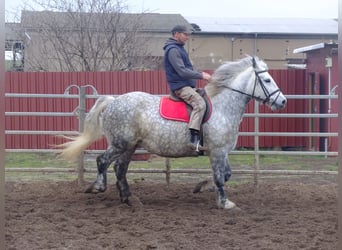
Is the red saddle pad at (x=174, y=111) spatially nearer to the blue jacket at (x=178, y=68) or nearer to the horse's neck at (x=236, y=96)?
the blue jacket at (x=178, y=68)

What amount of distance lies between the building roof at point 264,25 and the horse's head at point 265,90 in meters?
15.6

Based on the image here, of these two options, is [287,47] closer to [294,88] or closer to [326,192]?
[294,88]

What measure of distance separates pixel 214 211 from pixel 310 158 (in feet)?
20.1

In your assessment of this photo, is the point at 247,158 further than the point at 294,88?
No

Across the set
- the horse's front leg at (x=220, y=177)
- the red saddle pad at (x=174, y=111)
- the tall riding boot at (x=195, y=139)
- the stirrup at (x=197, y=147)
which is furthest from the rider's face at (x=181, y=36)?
the horse's front leg at (x=220, y=177)

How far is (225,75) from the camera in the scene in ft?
20.4

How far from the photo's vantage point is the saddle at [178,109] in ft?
19.2

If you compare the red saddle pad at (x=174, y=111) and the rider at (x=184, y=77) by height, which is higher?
the rider at (x=184, y=77)

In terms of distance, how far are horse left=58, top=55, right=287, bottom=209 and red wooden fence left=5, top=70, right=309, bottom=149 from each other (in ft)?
20.7

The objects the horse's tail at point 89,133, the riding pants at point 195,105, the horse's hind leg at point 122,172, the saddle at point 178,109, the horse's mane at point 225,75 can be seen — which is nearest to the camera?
the riding pants at point 195,105

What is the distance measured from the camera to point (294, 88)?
13047 millimetres

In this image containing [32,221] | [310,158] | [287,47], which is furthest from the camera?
[287,47]

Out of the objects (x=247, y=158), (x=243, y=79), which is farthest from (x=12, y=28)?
(x=243, y=79)

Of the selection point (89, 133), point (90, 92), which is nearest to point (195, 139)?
point (89, 133)
